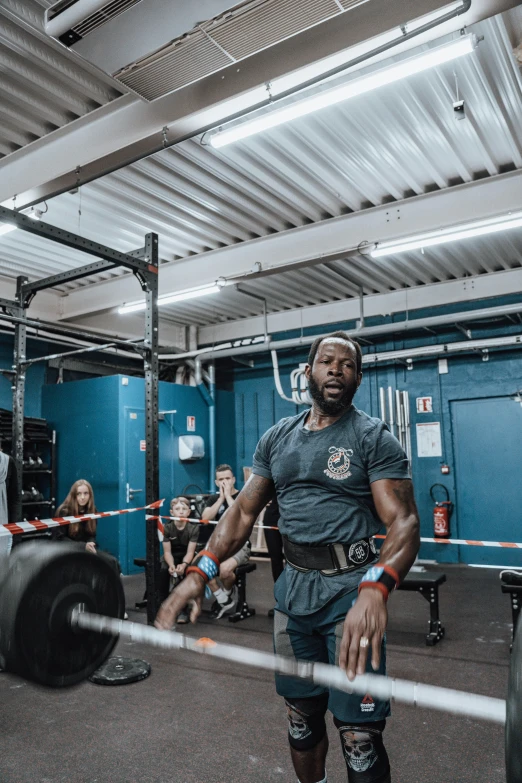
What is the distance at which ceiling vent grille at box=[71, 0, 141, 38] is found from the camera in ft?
7.89

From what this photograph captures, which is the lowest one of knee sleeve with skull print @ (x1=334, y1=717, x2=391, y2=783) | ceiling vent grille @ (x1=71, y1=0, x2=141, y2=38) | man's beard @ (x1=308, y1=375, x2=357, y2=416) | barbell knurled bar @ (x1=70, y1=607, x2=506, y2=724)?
knee sleeve with skull print @ (x1=334, y1=717, x2=391, y2=783)

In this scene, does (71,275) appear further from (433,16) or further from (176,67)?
(433,16)

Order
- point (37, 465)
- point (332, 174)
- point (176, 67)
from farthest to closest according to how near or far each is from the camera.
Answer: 1. point (37, 465)
2. point (332, 174)
3. point (176, 67)

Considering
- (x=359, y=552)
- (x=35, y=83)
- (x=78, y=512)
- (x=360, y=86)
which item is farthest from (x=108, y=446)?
(x=359, y=552)

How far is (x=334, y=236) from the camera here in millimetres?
5316

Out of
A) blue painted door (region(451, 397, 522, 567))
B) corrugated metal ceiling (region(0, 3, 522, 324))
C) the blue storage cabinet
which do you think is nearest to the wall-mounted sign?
blue painted door (region(451, 397, 522, 567))

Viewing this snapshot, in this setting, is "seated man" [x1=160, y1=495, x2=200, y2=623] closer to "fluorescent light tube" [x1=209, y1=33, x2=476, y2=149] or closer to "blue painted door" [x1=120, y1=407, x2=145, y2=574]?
"blue painted door" [x1=120, y1=407, x2=145, y2=574]

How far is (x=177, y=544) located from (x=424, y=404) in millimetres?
3791

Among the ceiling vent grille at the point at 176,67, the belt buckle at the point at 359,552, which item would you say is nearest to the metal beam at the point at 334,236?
the ceiling vent grille at the point at 176,67

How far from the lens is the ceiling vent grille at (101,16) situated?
241cm

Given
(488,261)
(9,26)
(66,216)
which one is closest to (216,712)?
(9,26)

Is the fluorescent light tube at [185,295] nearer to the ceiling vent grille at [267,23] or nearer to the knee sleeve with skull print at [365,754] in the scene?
the ceiling vent grille at [267,23]

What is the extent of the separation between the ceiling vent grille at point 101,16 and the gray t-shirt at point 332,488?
1.91 metres

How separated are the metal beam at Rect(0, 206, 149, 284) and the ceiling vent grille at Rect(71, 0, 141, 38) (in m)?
1.06
